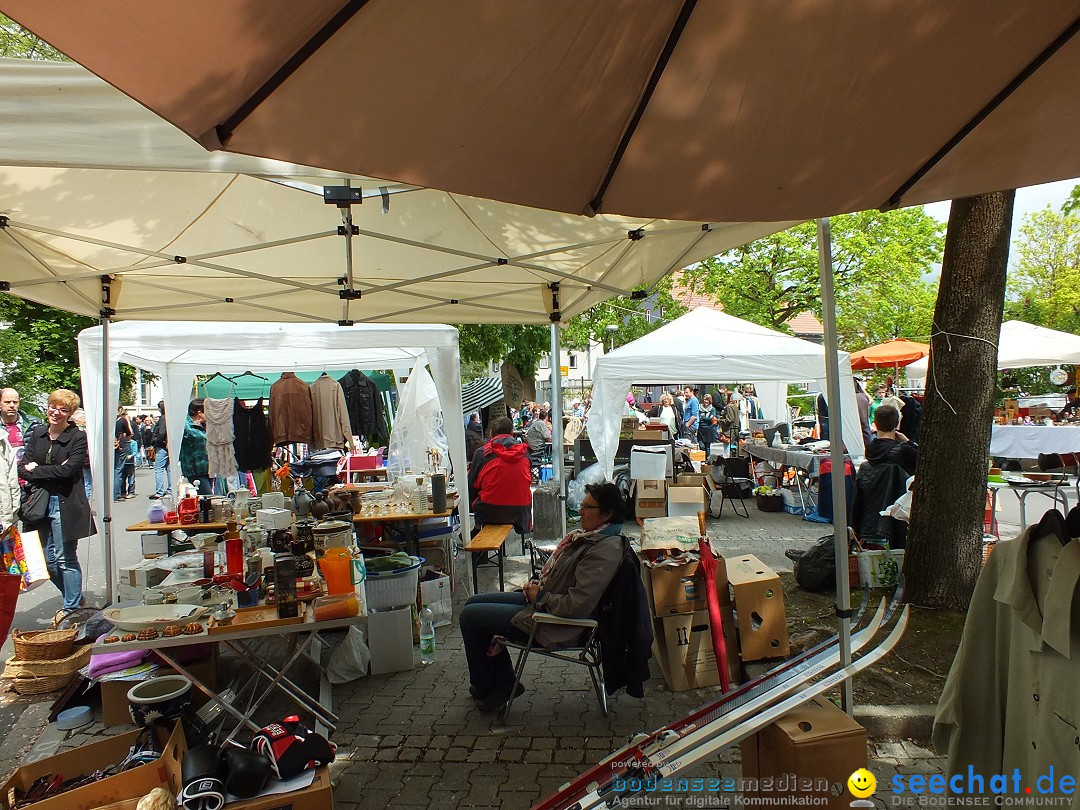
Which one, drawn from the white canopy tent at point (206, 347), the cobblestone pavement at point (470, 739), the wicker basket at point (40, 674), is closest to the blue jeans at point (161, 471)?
the white canopy tent at point (206, 347)

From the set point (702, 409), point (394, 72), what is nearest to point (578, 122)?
point (394, 72)

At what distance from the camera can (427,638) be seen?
5.21 metres

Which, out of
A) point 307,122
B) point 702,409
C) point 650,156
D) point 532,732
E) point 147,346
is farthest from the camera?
point 702,409

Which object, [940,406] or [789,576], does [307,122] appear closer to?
[940,406]

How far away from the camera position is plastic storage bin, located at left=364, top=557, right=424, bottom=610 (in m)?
4.94

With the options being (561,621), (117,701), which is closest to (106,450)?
(117,701)

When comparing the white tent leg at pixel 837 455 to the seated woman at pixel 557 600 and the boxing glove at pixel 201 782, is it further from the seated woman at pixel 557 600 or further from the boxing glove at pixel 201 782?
the boxing glove at pixel 201 782

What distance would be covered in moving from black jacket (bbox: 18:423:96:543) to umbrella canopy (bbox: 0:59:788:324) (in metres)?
1.22

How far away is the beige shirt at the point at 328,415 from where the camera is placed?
9117 millimetres

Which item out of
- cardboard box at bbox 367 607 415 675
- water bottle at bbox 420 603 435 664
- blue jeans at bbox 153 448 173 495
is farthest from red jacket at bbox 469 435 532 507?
blue jeans at bbox 153 448 173 495

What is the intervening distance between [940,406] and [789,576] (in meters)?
2.29

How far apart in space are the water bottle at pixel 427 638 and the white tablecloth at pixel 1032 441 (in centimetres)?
906

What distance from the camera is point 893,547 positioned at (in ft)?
20.5

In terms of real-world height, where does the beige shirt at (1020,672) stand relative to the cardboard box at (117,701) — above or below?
above
